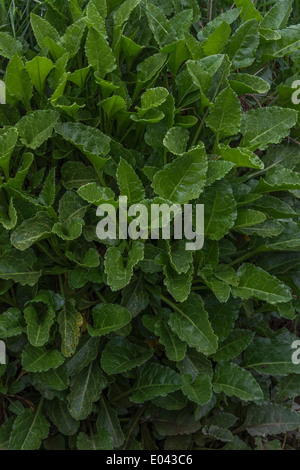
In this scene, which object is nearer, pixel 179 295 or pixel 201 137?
pixel 179 295

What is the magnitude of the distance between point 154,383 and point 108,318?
207 mm

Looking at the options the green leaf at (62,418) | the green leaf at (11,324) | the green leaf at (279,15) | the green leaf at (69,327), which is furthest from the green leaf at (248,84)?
the green leaf at (62,418)

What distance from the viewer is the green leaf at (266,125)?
1410mm

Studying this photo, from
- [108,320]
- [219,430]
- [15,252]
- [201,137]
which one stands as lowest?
[219,430]

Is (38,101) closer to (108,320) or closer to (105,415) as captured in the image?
(108,320)

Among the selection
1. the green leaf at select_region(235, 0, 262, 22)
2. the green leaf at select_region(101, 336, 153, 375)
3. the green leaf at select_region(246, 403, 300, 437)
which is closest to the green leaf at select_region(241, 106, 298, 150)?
the green leaf at select_region(235, 0, 262, 22)

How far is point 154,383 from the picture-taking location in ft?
4.40

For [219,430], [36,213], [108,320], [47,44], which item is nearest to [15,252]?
[36,213]

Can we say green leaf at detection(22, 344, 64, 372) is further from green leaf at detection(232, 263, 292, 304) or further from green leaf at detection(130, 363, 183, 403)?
green leaf at detection(232, 263, 292, 304)

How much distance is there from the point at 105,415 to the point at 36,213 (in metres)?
0.56

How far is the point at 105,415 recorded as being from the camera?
54.6 inches

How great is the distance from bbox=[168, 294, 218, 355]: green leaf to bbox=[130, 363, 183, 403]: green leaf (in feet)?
0.34

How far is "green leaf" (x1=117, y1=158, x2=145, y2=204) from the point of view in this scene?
126 cm

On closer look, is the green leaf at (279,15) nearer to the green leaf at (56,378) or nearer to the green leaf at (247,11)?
the green leaf at (247,11)
